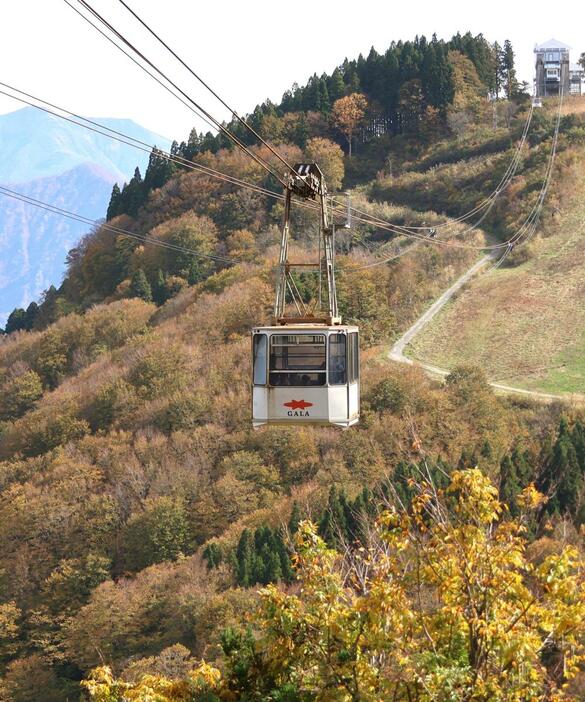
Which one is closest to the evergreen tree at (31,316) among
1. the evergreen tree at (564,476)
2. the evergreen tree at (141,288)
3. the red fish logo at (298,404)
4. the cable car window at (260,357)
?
the evergreen tree at (141,288)

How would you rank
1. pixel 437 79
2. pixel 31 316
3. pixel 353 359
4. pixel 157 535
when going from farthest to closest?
pixel 31 316 → pixel 437 79 → pixel 157 535 → pixel 353 359

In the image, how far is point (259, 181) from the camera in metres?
85.0

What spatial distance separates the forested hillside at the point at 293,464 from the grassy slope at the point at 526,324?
2.85 m

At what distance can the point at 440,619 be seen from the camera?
12.2 m

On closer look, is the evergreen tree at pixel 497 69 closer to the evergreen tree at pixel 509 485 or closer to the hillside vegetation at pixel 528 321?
the hillside vegetation at pixel 528 321

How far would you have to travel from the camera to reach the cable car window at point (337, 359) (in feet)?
57.1

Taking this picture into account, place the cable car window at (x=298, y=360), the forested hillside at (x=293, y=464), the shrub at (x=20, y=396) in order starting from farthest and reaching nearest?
1. the shrub at (x=20, y=396)
2. the cable car window at (x=298, y=360)
3. the forested hillside at (x=293, y=464)

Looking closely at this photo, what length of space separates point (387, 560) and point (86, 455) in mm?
46038

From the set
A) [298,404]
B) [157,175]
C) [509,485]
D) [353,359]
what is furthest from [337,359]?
[157,175]

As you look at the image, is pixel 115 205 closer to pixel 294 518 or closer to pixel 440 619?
pixel 294 518

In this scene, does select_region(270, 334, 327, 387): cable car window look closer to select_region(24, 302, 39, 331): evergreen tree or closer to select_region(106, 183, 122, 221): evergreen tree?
select_region(24, 302, 39, 331): evergreen tree

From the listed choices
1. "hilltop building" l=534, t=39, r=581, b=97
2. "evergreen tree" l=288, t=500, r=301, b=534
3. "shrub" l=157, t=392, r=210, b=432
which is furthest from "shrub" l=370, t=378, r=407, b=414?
"hilltop building" l=534, t=39, r=581, b=97

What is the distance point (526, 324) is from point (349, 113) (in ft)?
148

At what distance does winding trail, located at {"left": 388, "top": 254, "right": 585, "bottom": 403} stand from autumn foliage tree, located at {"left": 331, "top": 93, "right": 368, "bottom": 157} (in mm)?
33922
